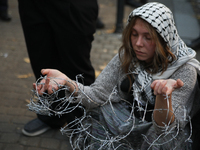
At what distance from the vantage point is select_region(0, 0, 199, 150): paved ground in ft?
9.14

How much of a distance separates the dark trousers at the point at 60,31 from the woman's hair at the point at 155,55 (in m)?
0.48

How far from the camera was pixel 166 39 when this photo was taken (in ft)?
6.33

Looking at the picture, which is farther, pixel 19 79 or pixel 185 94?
pixel 19 79

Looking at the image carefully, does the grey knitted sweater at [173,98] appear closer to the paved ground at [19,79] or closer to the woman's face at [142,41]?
the woman's face at [142,41]

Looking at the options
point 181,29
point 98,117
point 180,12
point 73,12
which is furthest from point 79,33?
point 180,12

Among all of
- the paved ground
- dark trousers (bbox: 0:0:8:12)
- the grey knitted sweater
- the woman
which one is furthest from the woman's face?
dark trousers (bbox: 0:0:8:12)

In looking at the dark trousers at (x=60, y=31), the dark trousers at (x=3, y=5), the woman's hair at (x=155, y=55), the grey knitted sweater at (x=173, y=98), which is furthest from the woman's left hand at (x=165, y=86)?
the dark trousers at (x=3, y=5)

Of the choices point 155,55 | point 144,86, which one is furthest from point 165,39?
point 144,86

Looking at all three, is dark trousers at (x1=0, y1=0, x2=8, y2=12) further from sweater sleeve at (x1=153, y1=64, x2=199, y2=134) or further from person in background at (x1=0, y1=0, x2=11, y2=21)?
sweater sleeve at (x1=153, y1=64, x2=199, y2=134)

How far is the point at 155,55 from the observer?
198cm

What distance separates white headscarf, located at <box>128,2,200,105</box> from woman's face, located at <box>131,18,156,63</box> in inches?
3.0

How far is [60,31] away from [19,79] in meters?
1.86

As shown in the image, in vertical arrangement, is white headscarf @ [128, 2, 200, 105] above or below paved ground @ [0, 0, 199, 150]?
above

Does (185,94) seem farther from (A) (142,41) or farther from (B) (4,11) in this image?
(B) (4,11)
